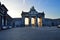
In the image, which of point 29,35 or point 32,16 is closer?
point 29,35

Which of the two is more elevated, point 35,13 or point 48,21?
point 35,13

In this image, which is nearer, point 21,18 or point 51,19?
point 21,18

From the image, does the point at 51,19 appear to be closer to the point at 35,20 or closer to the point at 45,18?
the point at 45,18

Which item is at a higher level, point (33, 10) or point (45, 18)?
point (33, 10)

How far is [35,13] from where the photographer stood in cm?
6581

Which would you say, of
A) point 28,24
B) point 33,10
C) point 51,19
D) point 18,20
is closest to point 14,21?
point 18,20

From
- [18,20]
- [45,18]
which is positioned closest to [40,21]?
[45,18]

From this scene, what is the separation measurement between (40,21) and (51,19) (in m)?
7.23

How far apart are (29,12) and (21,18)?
5.63 m

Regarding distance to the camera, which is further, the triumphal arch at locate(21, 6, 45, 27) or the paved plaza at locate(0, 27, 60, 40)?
the triumphal arch at locate(21, 6, 45, 27)

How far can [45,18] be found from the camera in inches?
2645

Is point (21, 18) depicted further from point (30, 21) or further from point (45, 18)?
point (45, 18)

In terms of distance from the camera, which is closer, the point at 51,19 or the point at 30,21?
the point at 30,21

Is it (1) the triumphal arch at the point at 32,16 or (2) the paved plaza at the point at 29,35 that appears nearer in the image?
(2) the paved plaza at the point at 29,35
